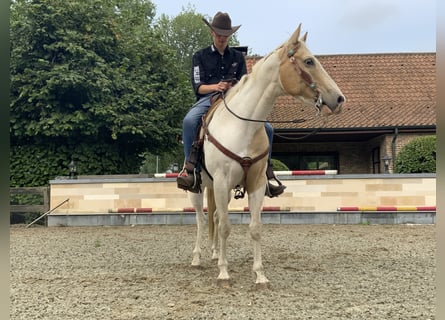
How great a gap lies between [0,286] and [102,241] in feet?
23.6

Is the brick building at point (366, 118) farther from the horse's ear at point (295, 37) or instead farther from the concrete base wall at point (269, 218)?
Result: the horse's ear at point (295, 37)

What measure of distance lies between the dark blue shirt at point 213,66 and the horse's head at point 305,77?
4.47ft

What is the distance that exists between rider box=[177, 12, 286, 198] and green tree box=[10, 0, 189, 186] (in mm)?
8330

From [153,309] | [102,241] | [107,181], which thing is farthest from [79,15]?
[153,309]

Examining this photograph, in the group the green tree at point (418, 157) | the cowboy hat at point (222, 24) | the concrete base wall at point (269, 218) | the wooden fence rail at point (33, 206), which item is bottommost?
the concrete base wall at point (269, 218)

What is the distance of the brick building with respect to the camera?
1578 cm

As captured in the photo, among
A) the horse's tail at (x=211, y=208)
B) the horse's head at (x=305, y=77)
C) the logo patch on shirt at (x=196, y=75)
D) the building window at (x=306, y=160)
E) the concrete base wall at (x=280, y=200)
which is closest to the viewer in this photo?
the horse's head at (x=305, y=77)

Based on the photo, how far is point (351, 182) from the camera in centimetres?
1077

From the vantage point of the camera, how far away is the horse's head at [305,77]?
12.5 ft

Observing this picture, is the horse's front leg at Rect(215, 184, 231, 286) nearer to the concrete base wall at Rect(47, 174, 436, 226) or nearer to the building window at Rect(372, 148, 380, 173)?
the concrete base wall at Rect(47, 174, 436, 226)

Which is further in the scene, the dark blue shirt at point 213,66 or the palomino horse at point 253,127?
the dark blue shirt at point 213,66

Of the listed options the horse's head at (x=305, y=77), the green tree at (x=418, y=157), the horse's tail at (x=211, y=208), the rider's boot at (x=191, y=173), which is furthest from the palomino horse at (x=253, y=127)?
the green tree at (x=418, y=157)

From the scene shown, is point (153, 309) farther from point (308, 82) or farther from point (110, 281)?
point (308, 82)

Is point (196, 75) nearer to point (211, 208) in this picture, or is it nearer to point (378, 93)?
point (211, 208)
